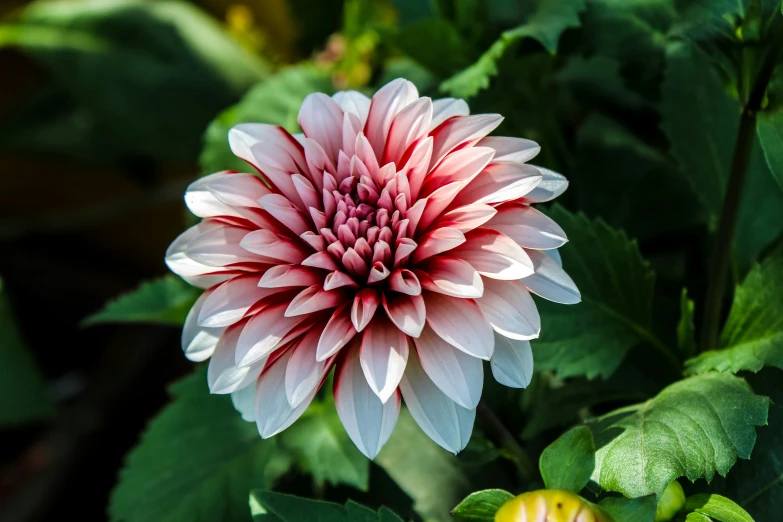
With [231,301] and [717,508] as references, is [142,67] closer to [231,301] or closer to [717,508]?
[231,301]

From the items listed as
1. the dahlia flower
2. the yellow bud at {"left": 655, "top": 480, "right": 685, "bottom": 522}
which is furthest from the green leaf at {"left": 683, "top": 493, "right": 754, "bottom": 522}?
the dahlia flower

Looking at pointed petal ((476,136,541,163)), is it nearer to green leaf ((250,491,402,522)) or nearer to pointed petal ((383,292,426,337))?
pointed petal ((383,292,426,337))

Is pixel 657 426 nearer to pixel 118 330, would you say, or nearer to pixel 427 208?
pixel 427 208

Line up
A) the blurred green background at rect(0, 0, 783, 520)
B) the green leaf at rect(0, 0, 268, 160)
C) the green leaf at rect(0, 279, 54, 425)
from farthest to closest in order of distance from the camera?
the green leaf at rect(0, 0, 268, 160) → the green leaf at rect(0, 279, 54, 425) → the blurred green background at rect(0, 0, 783, 520)

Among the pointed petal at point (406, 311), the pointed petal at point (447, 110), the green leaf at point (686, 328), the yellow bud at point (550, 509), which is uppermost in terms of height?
the pointed petal at point (447, 110)

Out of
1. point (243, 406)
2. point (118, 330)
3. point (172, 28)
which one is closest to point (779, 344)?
point (243, 406)

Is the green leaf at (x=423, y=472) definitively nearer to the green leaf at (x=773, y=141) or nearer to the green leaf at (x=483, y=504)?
the green leaf at (x=483, y=504)

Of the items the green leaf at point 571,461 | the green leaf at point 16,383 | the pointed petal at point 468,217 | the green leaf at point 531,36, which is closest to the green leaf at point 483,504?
the green leaf at point 571,461
